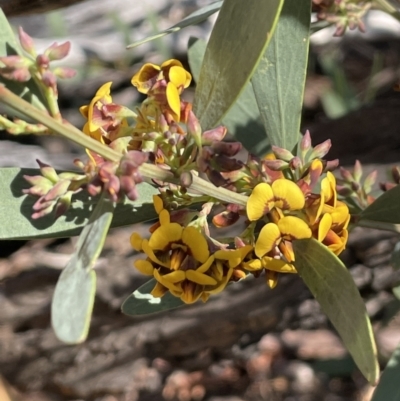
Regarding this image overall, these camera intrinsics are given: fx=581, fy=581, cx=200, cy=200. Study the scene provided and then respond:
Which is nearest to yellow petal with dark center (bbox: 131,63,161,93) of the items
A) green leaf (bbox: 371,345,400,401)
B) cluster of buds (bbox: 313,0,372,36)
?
cluster of buds (bbox: 313,0,372,36)

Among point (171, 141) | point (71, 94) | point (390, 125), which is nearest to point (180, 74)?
point (171, 141)

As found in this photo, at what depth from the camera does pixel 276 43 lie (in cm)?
104

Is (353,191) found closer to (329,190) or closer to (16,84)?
(329,190)

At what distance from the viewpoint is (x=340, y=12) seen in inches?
55.2

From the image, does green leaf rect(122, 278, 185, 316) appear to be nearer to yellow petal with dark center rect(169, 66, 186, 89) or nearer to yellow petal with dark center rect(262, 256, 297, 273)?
yellow petal with dark center rect(262, 256, 297, 273)

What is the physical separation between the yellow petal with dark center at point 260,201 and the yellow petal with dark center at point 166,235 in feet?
0.35

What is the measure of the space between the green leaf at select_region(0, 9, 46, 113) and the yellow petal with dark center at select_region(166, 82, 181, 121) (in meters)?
0.18

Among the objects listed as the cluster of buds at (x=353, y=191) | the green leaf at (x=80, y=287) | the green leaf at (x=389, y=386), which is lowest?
the green leaf at (x=389, y=386)

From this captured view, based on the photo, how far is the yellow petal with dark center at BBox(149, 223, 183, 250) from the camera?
841 millimetres

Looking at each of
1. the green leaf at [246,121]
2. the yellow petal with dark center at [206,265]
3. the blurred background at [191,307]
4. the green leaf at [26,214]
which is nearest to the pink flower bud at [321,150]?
the yellow petal with dark center at [206,265]

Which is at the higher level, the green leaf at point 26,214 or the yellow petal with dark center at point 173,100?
the yellow petal with dark center at point 173,100

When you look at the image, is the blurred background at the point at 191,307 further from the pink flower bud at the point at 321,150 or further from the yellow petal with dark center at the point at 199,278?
the yellow petal with dark center at the point at 199,278

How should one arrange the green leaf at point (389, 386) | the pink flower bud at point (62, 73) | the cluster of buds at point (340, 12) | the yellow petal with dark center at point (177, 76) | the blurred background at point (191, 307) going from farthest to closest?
the blurred background at point (191, 307)
the cluster of buds at point (340, 12)
the green leaf at point (389, 386)
the yellow petal with dark center at point (177, 76)
the pink flower bud at point (62, 73)

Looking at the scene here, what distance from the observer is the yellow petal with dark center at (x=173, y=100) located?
32.6 inches
